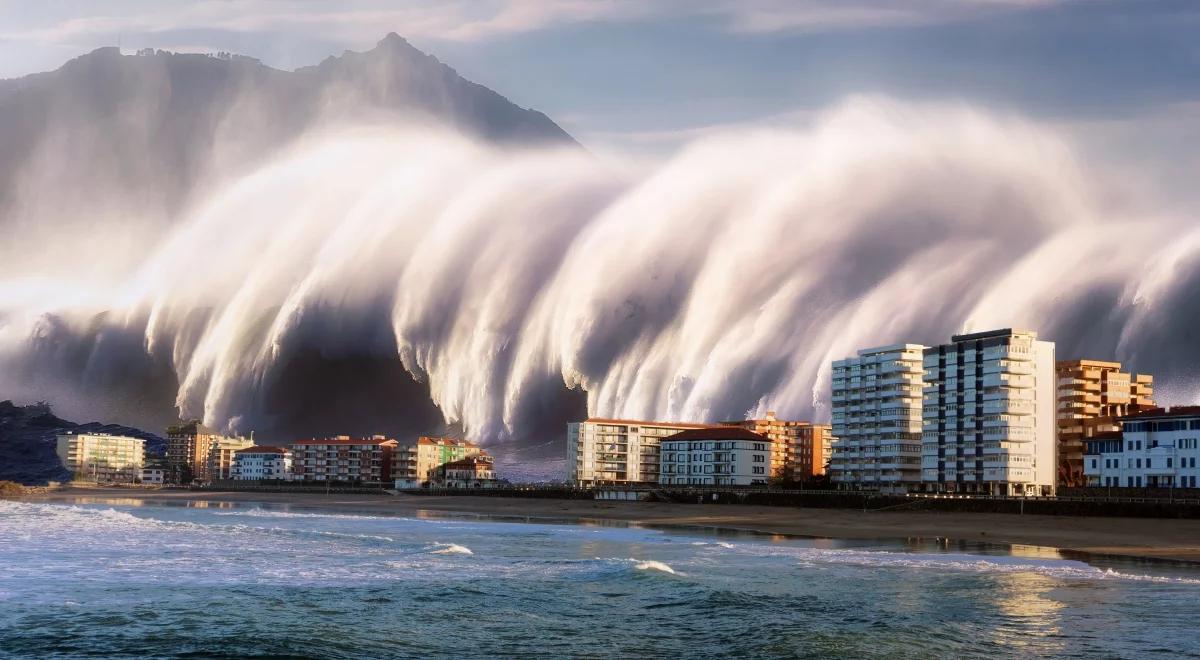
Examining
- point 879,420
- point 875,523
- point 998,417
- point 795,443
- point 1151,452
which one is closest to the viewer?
point 875,523

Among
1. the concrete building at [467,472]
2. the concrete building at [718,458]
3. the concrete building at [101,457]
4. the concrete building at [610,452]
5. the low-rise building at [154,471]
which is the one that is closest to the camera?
→ the concrete building at [718,458]

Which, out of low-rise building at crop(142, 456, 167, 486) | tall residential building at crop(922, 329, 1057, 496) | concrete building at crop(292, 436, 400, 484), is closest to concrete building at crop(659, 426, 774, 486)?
tall residential building at crop(922, 329, 1057, 496)

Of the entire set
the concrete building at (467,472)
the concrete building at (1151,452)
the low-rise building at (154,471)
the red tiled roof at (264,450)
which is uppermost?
the concrete building at (1151,452)

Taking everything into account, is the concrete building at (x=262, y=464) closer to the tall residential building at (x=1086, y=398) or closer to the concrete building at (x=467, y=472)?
the concrete building at (x=467, y=472)

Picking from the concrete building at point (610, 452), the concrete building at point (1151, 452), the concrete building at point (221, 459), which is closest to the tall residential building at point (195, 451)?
the concrete building at point (221, 459)

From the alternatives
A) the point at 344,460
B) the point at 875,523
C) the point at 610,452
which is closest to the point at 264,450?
the point at 344,460

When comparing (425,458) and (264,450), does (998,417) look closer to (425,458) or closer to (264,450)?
(425,458)

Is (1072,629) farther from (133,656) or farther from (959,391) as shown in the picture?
(959,391)
